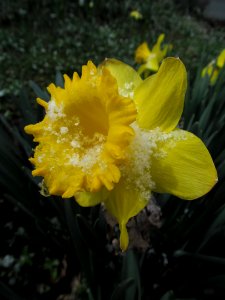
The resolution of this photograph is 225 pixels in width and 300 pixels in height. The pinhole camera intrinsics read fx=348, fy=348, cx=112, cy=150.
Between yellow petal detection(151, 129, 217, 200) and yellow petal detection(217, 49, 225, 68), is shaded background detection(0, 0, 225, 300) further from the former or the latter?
yellow petal detection(151, 129, 217, 200)

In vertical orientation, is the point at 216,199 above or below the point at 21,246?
above

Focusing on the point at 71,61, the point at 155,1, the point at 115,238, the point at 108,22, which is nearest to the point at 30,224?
the point at 115,238

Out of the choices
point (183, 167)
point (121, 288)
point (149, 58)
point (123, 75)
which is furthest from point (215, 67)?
point (121, 288)

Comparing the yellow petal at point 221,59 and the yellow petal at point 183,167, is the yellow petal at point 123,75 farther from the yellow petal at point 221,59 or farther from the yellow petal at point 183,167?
the yellow petal at point 221,59

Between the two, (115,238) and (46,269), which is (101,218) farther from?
(46,269)

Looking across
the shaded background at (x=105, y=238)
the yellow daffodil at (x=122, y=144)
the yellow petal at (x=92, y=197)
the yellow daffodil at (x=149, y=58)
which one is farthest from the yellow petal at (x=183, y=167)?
the yellow daffodil at (x=149, y=58)

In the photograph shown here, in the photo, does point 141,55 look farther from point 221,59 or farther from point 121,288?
point 121,288

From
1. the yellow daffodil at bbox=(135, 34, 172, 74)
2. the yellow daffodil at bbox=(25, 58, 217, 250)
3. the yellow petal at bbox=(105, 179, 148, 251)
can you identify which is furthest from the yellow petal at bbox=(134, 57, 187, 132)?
the yellow daffodil at bbox=(135, 34, 172, 74)
